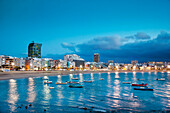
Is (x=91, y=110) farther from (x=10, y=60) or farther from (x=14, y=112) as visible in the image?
(x=10, y=60)

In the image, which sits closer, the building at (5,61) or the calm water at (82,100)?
the calm water at (82,100)

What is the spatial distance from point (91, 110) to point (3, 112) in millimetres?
12256

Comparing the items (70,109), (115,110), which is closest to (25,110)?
(70,109)

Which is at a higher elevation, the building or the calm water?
the building

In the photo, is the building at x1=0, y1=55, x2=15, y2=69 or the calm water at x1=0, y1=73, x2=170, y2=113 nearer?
the calm water at x1=0, y1=73, x2=170, y2=113

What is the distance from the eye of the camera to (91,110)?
2389 centimetres

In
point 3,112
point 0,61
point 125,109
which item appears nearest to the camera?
point 3,112

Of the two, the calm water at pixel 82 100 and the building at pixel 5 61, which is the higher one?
the building at pixel 5 61

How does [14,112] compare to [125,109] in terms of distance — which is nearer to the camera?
[14,112]

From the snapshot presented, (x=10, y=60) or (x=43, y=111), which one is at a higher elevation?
(x=10, y=60)

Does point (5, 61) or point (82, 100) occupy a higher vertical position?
point (5, 61)

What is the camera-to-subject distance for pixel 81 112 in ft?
75.8

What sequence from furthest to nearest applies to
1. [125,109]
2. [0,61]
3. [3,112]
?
[0,61]
[125,109]
[3,112]

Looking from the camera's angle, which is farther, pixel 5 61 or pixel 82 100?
pixel 5 61
